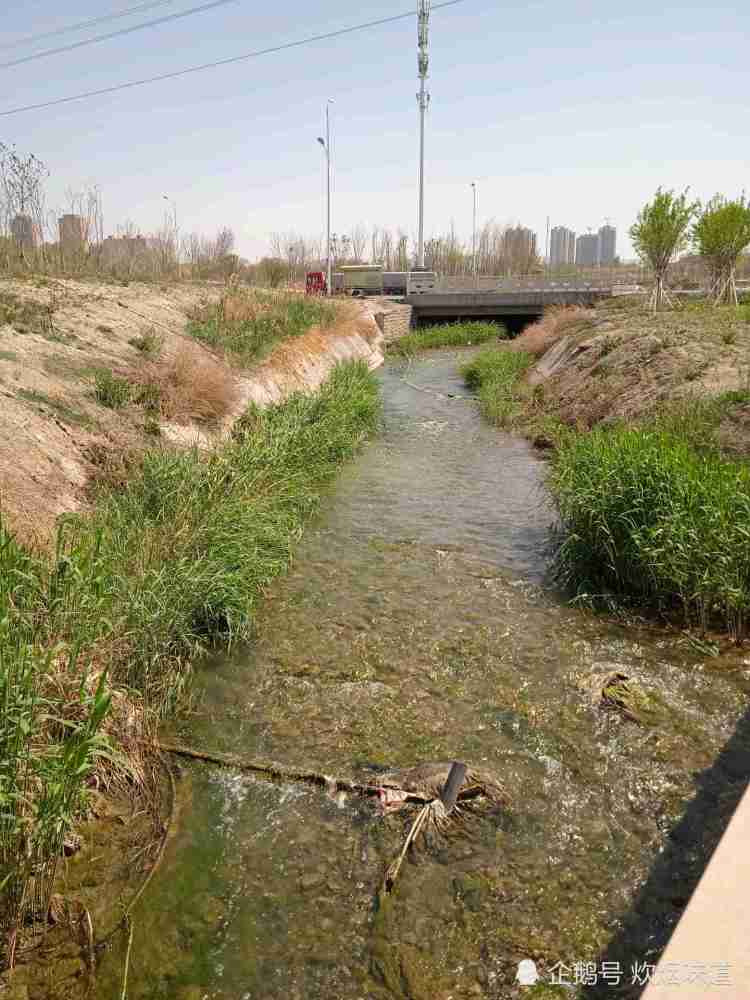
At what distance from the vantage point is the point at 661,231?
91.1 ft

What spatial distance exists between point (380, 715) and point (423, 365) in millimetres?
23972

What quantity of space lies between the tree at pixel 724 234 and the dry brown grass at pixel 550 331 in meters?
6.53

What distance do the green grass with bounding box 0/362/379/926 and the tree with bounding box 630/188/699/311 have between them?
2189 cm

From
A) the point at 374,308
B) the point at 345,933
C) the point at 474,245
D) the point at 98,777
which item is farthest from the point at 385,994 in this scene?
the point at 474,245

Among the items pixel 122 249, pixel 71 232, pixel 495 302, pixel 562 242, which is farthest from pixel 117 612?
pixel 562 242

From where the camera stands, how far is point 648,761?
4977mm

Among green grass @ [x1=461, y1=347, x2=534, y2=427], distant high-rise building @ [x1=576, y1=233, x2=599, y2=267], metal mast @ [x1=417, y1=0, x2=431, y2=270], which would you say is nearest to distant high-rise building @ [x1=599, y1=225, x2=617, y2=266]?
distant high-rise building @ [x1=576, y1=233, x2=599, y2=267]

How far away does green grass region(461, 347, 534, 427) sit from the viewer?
57.4 ft

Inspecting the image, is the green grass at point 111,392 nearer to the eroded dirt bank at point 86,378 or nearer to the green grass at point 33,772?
the eroded dirt bank at point 86,378

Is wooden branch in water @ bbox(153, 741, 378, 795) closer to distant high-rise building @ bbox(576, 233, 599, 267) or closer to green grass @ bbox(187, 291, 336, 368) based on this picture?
green grass @ bbox(187, 291, 336, 368)

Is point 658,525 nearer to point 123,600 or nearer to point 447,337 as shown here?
point 123,600

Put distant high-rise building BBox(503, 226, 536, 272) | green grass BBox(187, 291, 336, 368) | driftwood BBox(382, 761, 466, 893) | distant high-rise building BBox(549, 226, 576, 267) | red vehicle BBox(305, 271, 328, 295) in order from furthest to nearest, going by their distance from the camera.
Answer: distant high-rise building BBox(549, 226, 576, 267)
distant high-rise building BBox(503, 226, 536, 272)
red vehicle BBox(305, 271, 328, 295)
green grass BBox(187, 291, 336, 368)
driftwood BBox(382, 761, 466, 893)

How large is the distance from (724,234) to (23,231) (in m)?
25.9

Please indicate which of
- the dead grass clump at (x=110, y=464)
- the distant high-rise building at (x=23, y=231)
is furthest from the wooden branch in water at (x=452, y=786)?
the distant high-rise building at (x=23, y=231)
